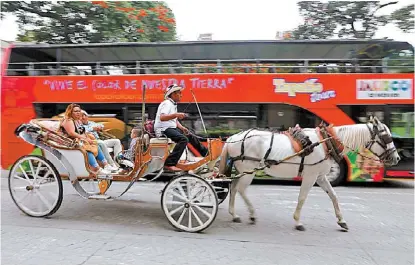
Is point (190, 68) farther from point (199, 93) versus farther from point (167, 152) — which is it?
point (167, 152)

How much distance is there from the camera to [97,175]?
5.40 m

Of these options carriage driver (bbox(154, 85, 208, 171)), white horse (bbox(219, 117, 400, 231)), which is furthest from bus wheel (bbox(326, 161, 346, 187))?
carriage driver (bbox(154, 85, 208, 171))

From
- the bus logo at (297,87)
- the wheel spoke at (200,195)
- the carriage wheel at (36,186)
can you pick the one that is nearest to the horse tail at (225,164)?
the wheel spoke at (200,195)

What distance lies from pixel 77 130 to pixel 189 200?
216cm

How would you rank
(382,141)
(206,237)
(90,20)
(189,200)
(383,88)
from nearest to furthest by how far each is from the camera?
1. (206,237)
2. (189,200)
3. (382,141)
4. (383,88)
5. (90,20)

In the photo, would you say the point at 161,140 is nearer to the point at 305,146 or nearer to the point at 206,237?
the point at 206,237

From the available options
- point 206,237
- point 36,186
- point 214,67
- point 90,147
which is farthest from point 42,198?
point 214,67

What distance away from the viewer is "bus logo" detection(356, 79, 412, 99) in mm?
8734

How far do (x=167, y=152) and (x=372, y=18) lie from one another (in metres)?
13.5

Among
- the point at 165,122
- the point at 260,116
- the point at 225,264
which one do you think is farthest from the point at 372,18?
the point at 225,264

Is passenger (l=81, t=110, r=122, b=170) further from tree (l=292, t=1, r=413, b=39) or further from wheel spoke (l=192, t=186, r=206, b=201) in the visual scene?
tree (l=292, t=1, r=413, b=39)

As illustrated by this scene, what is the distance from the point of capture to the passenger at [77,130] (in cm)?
546

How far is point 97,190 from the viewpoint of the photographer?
5523mm

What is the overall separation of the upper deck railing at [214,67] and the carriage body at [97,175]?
4.12 metres
